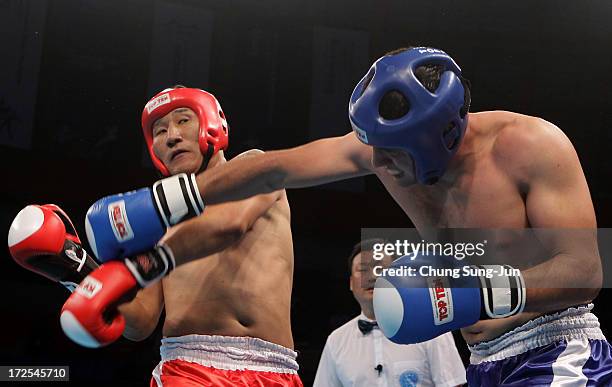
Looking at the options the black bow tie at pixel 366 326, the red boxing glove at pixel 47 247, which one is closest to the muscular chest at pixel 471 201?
the red boxing glove at pixel 47 247

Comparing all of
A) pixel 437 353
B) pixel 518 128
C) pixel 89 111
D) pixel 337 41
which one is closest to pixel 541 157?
pixel 518 128

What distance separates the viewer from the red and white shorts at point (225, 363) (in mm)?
2348

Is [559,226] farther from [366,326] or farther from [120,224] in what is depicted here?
[366,326]

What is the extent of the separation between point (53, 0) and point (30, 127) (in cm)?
107

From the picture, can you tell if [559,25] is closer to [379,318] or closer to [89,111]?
[89,111]

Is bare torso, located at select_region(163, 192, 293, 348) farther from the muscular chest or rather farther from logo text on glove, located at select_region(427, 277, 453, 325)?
logo text on glove, located at select_region(427, 277, 453, 325)

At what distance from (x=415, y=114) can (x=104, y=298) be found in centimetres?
84

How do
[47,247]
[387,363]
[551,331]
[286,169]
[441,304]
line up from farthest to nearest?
[387,363] < [47,247] < [286,169] < [551,331] < [441,304]

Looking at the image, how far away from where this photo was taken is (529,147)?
5.85 feet

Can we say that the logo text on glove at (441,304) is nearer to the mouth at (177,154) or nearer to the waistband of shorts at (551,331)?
the waistband of shorts at (551,331)

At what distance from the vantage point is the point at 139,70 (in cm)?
548

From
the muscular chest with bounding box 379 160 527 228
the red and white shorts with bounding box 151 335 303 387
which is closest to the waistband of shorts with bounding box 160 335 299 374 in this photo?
the red and white shorts with bounding box 151 335 303 387

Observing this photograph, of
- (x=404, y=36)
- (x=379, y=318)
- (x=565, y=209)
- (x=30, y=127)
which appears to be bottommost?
(x=379, y=318)

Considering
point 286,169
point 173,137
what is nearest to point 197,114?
point 173,137
